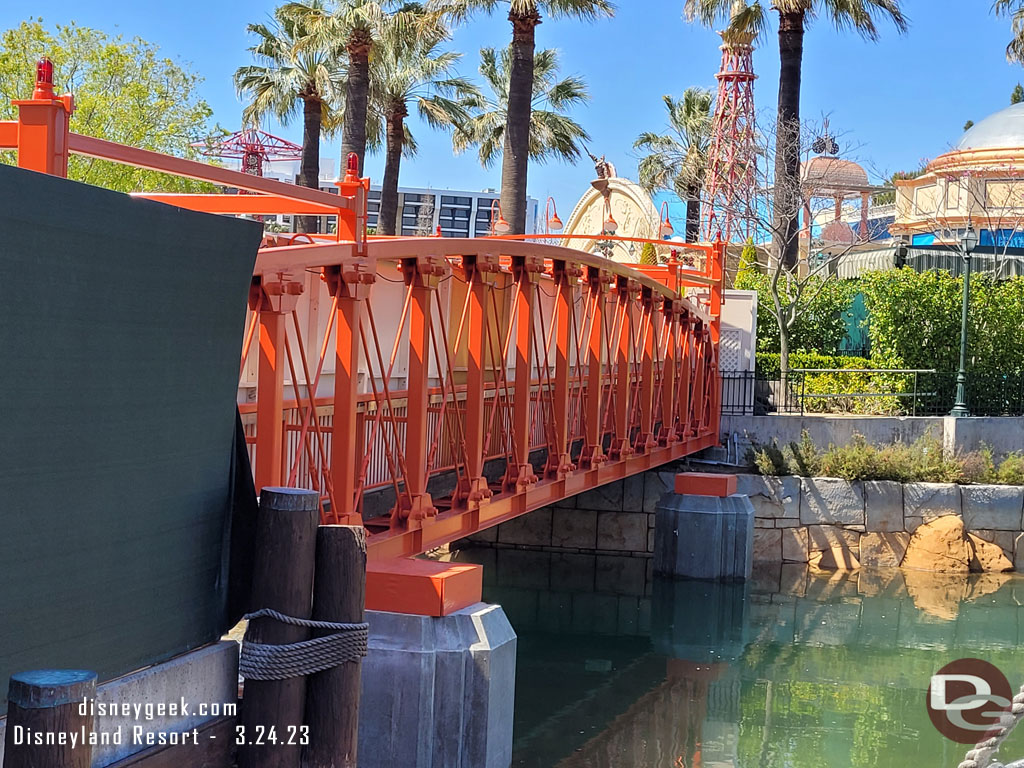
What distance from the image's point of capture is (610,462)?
649 inches

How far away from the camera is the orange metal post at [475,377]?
11.2 m

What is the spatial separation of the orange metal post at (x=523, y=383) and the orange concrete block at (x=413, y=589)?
4.24m

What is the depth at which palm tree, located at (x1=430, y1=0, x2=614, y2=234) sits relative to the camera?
24.7 m

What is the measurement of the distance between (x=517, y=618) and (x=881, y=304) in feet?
41.1

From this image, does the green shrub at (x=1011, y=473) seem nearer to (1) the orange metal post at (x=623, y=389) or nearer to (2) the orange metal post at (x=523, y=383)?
(1) the orange metal post at (x=623, y=389)

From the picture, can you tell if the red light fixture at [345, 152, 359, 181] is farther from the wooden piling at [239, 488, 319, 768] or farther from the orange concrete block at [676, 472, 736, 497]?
the orange concrete block at [676, 472, 736, 497]

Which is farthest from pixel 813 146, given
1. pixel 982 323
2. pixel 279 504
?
pixel 279 504

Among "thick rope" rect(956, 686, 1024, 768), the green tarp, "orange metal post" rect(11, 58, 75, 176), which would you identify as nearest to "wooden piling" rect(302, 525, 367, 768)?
the green tarp

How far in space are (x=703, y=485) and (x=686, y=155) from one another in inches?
986

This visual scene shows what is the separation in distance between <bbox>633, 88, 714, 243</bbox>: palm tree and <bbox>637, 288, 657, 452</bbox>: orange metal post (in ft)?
72.8

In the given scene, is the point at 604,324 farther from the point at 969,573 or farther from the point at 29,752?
the point at 29,752

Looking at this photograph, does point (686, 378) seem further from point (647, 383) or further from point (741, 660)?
point (741, 660)

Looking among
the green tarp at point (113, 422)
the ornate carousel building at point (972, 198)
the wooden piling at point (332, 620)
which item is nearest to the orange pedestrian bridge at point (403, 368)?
the green tarp at point (113, 422)

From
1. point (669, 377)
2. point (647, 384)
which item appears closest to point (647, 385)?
point (647, 384)
